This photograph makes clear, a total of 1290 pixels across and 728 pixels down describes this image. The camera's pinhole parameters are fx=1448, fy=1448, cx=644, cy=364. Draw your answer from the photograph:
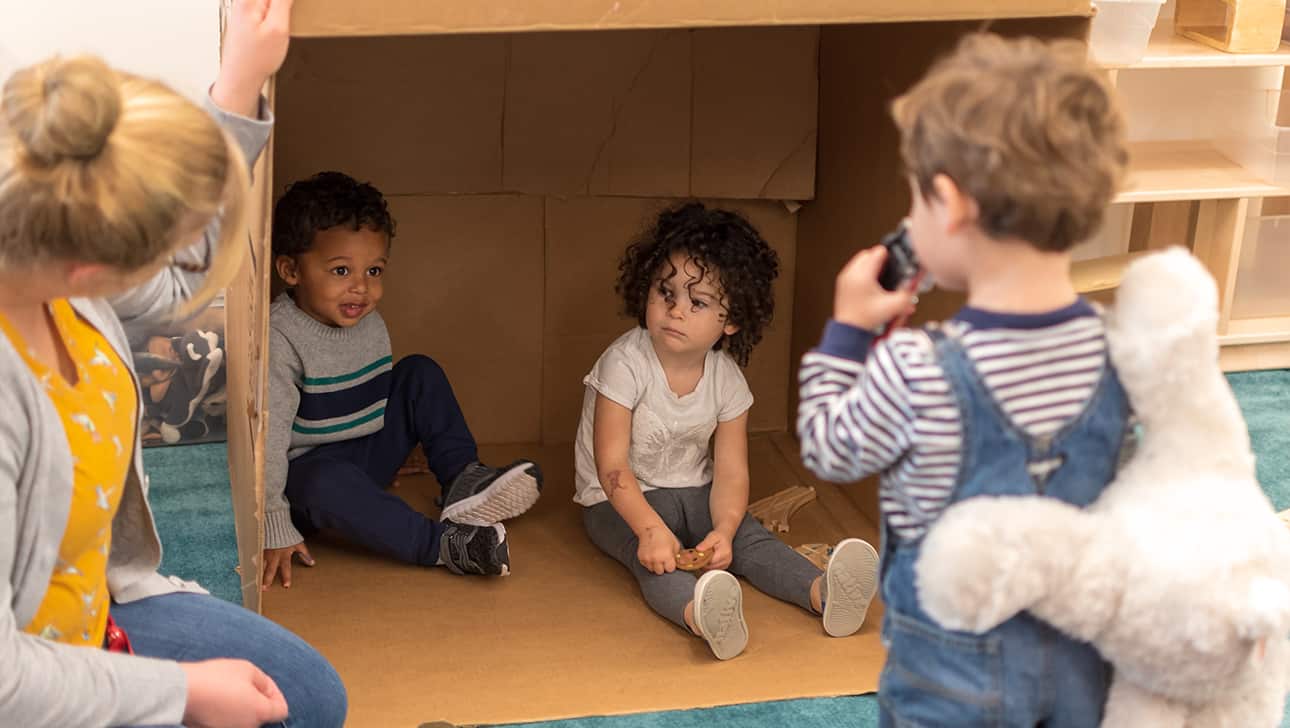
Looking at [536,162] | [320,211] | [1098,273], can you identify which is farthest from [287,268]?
[1098,273]

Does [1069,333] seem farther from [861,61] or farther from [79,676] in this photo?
[861,61]

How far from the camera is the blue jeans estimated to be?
0.98m

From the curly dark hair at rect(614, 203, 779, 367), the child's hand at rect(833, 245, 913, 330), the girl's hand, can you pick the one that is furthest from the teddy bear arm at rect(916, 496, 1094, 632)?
the curly dark hair at rect(614, 203, 779, 367)

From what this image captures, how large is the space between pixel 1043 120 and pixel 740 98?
1043 mm

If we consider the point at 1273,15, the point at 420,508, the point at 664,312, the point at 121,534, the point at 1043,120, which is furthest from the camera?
the point at 1273,15

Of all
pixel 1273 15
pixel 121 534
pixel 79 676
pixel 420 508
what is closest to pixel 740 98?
pixel 420 508

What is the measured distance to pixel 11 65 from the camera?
1604 mm

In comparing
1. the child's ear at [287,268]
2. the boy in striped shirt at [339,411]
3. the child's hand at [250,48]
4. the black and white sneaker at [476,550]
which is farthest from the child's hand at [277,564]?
the child's hand at [250,48]

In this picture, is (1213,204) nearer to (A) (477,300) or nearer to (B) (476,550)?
(A) (477,300)

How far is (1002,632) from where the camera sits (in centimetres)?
79

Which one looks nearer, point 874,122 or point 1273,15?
point 874,122

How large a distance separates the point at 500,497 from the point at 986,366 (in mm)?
899

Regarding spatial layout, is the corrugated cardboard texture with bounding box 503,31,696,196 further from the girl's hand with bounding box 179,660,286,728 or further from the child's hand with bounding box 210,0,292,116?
the girl's hand with bounding box 179,660,286,728

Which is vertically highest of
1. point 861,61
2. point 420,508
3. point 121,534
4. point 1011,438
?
point 861,61
